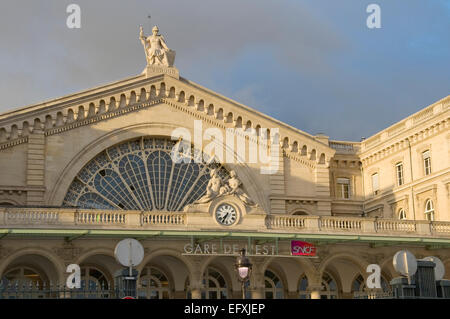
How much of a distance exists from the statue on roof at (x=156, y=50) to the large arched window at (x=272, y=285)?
16403mm

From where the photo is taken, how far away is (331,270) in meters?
51.2

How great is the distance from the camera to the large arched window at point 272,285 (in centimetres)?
5059

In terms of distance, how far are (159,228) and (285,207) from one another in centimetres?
1309

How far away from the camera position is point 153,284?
160 ft

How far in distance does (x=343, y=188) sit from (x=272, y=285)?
40.6 feet

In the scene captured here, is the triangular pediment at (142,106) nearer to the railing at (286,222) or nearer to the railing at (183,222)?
the railing at (183,222)

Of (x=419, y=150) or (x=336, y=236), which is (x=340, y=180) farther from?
(x=336, y=236)

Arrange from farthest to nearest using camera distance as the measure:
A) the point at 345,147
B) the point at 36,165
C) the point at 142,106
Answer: the point at 345,147
the point at 142,106
the point at 36,165

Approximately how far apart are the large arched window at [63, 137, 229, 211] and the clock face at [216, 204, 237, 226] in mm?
7024

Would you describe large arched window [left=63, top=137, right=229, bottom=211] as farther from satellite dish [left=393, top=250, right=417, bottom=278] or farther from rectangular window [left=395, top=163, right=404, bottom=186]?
satellite dish [left=393, top=250, right=417, bottom=278]

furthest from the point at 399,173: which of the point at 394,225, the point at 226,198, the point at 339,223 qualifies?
the point at 226,198

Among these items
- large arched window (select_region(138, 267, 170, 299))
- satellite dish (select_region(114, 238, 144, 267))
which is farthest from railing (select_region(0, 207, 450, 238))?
satellite dish (select_region(114, 238, 144, 267))

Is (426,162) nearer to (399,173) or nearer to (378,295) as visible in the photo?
(399,173)

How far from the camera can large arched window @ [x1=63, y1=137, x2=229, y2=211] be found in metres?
51.7
